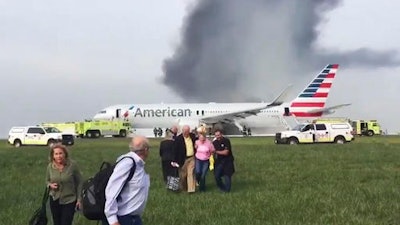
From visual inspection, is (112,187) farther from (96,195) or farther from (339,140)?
(339,140)

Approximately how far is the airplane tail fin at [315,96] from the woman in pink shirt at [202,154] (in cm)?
7109

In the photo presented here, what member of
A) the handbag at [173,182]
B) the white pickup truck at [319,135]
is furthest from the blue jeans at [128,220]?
the white pickup truck at [319,135]

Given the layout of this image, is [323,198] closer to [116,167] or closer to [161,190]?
[161,190]

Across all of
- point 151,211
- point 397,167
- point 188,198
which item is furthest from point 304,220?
point 397,167

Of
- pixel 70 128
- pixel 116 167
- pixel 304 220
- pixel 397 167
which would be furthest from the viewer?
pixel 70 128

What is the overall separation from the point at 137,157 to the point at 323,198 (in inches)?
343

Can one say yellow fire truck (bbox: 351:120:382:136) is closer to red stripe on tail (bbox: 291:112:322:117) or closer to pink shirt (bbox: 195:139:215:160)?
red stripe on tail (bbox: 291:112:322:117)

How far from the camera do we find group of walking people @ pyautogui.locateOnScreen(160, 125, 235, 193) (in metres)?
17.3

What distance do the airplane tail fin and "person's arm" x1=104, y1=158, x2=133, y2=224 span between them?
269ft

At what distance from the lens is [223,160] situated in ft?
59.2

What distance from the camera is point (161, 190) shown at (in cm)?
1795

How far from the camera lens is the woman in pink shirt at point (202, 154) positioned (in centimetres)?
1803

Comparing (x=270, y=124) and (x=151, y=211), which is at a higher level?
(x=270, y=124)

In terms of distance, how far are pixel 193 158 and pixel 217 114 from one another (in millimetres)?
65577
